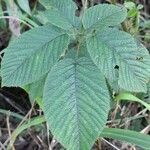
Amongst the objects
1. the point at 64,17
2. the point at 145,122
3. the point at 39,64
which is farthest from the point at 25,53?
the point at 145,122

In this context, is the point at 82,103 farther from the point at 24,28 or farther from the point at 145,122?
the point at 24,28

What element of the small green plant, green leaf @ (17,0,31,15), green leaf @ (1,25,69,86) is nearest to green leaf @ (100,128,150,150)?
the small green plant

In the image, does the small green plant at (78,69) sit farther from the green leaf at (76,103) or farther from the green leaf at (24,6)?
the green leaf at (24,6)

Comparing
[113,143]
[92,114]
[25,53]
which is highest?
[25,53]

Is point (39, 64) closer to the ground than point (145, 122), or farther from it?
farther from it

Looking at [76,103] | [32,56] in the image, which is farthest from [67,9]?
[76,103]

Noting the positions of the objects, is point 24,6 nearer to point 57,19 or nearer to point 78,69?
point 57,19

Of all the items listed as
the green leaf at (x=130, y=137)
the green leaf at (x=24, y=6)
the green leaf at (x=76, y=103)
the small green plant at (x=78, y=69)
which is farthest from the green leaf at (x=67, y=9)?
the green leaf at (x=24, y=6)
